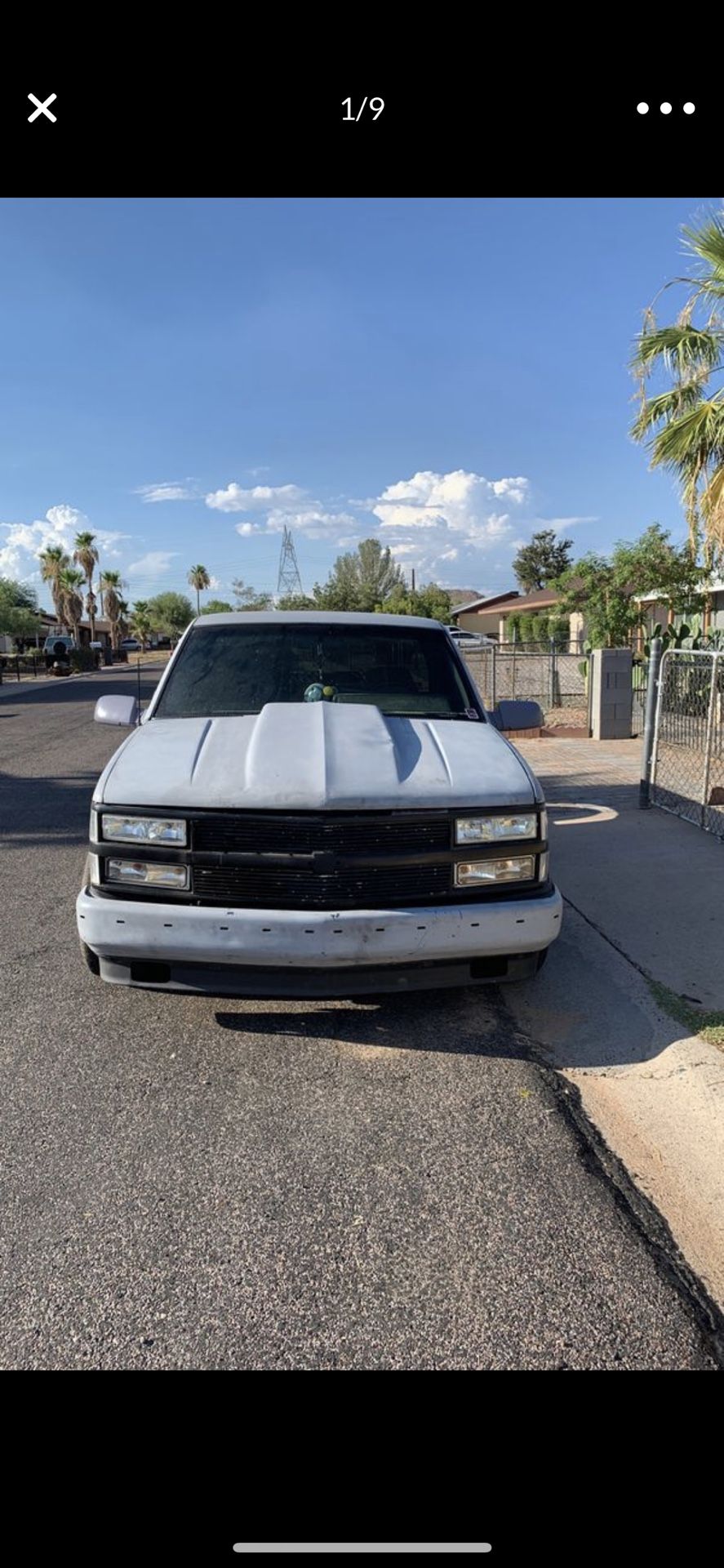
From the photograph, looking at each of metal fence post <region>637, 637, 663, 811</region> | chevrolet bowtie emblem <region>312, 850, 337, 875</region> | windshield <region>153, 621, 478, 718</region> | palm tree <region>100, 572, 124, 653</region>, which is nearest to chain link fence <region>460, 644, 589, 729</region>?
metal fence post <region>637, 637, 663, 811</region>

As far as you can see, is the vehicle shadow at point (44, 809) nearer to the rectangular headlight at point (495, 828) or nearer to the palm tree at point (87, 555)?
the rectangular headlight at point (495, 828)

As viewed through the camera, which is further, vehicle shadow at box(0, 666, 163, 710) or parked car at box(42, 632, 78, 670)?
parked car at box(42, 632, 78, 670)

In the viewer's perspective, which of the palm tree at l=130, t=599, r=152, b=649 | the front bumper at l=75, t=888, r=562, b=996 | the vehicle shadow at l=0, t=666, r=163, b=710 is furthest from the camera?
the palm tree at l=130, t=599, r=152, b=649

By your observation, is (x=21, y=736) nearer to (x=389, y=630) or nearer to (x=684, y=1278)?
(x=389, y=630)

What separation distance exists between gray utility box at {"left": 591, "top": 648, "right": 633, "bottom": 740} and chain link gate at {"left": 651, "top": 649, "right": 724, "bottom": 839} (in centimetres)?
93

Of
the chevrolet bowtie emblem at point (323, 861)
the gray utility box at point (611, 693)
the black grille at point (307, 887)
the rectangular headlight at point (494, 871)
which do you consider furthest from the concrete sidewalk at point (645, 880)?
the gray utility box at point (611, 693)

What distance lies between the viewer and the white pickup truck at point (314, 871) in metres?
3.00

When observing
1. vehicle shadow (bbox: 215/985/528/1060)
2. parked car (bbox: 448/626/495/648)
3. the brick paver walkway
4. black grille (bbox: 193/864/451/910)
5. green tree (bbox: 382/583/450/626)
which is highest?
Result: green tree (bbox: 382/583/450/626)

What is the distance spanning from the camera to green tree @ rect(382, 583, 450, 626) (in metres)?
42.9

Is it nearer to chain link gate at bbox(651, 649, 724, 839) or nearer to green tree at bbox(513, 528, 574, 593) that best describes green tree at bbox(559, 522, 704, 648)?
chain link gate at bbox(651, 649, 724, 839)

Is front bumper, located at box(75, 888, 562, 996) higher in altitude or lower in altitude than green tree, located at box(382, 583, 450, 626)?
lower
